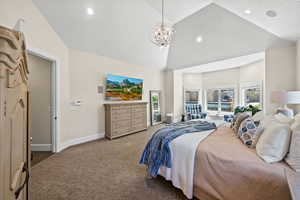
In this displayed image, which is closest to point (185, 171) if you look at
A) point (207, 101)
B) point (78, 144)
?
point (78, 144)

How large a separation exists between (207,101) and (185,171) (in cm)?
581

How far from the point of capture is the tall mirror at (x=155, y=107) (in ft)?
20.2

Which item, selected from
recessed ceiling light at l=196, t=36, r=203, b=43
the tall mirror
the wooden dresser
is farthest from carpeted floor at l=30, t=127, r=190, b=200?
recessed ceiling light at l=196, t=36, r=203, b=43

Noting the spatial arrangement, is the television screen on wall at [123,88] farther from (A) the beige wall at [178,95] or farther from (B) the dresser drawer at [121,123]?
(A) the beige wall at [178,95]

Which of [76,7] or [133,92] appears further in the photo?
[133,92]

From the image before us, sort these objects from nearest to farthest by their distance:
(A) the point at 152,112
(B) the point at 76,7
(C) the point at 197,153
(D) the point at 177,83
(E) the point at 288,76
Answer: (C) the point at 197,153 < (B) the point at 76,7 < (E) the point at 288,76 < (A) the point at 152,112 < (D) the point at 177,83

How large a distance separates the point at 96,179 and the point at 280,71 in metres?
5.04

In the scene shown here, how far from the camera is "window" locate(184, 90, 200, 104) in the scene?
706 centimetres

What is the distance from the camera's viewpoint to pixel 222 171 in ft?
4.71

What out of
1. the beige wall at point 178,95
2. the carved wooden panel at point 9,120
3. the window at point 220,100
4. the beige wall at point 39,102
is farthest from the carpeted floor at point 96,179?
the window at point 220,100

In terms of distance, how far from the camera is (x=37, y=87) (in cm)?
337

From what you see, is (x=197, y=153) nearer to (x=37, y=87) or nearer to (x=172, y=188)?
(x=172, y=188)

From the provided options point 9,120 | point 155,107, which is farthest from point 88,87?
point 9,120

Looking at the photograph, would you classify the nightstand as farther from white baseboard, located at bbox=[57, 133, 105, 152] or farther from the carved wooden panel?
white baseboard, located at bbox=[57, 133, 105, 152]
